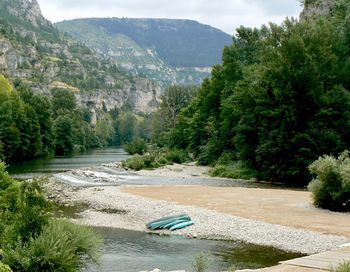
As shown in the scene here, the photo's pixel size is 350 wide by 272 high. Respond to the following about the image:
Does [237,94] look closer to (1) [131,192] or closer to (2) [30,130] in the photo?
(1) [131,192]

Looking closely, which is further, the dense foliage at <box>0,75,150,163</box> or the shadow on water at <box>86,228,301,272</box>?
the dense foliage at <box>0,75,150,163</box>

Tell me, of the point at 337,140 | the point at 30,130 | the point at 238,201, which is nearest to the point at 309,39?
the point at 337,140

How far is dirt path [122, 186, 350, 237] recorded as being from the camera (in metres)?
26.4

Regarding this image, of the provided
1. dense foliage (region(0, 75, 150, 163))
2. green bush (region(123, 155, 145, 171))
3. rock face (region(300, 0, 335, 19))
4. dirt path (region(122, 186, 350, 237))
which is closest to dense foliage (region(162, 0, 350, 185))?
dirt path (region(122, 186, 350, 237))

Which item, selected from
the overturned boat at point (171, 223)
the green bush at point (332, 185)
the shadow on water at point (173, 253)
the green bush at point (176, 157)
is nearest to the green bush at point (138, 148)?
the green bush at point (176, 157)

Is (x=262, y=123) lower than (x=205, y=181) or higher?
higher

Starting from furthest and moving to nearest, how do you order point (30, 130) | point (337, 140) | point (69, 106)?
point (69, 106)
point (30, 130)
point (337, 140)

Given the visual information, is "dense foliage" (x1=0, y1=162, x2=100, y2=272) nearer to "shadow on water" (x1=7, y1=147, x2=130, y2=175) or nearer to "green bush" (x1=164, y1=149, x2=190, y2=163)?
"shadow on water" (x1=7, y1=147, x2=130, y2=175)

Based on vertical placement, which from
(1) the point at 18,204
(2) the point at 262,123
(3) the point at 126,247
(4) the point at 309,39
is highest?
(4) the point at 309,39

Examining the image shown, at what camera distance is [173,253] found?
68.5 feet

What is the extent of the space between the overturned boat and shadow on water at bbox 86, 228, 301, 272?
148cm

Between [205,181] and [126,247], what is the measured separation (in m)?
29.4

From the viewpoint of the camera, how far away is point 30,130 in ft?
315

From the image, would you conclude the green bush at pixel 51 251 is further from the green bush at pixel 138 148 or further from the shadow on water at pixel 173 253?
the green bush at pixel 138 148
